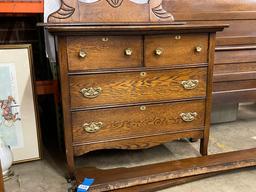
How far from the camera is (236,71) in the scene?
196cm

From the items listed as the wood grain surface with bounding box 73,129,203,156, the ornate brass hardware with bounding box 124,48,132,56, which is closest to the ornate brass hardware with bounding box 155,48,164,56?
the ornate brass hardware with bounding box 124,48,132,56

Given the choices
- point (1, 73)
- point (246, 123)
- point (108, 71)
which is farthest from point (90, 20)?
point (246, 123)

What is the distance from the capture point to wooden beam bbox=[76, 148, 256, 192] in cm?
133

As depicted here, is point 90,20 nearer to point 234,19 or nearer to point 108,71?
point 108,71

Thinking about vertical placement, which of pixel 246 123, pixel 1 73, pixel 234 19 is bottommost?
pixel 246 123

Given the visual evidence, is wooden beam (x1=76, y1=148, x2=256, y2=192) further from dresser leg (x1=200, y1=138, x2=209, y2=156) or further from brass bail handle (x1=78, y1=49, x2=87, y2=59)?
brass bail handle (x1=78, y1=49, x2=87, y2=59)

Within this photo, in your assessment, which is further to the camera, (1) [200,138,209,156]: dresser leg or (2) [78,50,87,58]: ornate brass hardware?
(1) [200,138,209,156]: dresser leg

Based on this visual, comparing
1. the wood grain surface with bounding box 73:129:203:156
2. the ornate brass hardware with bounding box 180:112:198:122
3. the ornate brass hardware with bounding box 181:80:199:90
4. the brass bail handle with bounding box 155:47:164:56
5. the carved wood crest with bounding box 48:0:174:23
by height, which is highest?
the carved wood crest with bounding box 48:0:174:23

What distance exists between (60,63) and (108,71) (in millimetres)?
238

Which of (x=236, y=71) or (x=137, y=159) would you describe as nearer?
(x=137, y=159)

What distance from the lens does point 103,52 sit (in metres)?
1.32

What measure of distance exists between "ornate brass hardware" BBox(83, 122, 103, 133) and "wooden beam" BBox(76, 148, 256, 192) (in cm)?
23

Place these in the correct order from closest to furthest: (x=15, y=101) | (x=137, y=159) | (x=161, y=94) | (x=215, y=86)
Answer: (x=161, y=94), (x=15, y=101), (x=137, y=159), (x=215, y=86)

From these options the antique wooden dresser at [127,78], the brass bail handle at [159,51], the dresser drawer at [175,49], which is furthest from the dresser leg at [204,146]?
the brass bail handle at [159,51]
